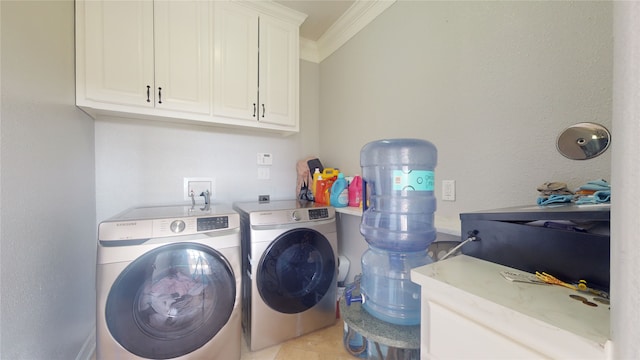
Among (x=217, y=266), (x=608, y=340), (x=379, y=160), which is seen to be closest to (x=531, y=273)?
(x=608, y=340)

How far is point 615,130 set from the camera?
33 centimetres

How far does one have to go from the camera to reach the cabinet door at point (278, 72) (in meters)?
1.88

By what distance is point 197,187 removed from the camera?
1920 mm

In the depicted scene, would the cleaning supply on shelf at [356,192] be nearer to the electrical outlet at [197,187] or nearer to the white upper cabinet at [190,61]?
the white upper cabinet at [190,61]

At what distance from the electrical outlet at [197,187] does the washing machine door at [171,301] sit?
79 centimetres

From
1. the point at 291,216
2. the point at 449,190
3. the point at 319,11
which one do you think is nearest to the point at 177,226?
the point at 291,216

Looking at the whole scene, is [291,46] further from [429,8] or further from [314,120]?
[429,8]

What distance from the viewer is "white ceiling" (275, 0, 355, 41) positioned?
185 cm

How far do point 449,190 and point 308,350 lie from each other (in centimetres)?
134

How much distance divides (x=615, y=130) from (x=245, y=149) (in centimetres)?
212

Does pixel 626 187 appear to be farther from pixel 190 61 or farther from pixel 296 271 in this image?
pixel 190 61

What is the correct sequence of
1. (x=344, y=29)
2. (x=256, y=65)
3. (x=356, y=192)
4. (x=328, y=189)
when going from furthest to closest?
(x=344, y=29) → (x=328, y=189) → (x=256, y=65) → (x=356, y=192)

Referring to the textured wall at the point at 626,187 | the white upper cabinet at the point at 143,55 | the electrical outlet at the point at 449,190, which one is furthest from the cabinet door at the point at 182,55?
the textured wall at the point at 626,187

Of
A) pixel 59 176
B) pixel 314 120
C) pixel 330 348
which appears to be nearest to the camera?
pixel 59 176
